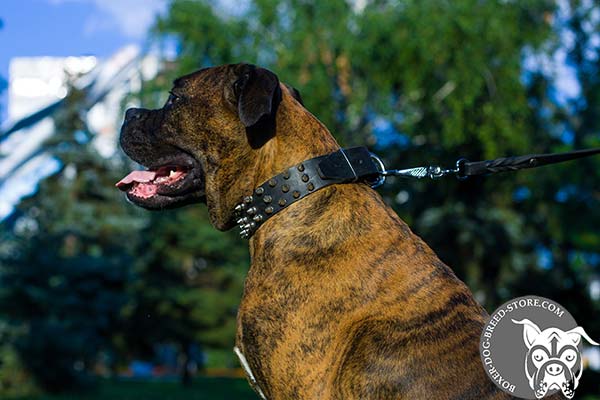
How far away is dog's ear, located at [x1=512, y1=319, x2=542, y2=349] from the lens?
3262 mm

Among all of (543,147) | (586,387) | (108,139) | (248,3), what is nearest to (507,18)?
(543,147)

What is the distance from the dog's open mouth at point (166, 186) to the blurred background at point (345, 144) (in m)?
15.7

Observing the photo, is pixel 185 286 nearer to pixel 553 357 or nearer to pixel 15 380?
pixel 15 380

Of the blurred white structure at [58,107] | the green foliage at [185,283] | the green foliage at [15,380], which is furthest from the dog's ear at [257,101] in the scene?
the green foliage at [185,283]

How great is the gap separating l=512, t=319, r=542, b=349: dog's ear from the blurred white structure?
1389cm

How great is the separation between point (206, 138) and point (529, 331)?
1.55m

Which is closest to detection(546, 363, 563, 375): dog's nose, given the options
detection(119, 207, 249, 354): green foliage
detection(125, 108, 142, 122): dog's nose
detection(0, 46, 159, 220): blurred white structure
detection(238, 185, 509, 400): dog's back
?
detection(238, 185, 509, 400): dog's back

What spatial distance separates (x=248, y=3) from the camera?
25.5 meters

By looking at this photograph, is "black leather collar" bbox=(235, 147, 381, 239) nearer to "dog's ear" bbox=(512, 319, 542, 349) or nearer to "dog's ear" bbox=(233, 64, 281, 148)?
"dog's ear" bbox=(233, 64, 281, 148)

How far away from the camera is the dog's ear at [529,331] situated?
3262 mm

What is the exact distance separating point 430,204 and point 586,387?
8498 mm

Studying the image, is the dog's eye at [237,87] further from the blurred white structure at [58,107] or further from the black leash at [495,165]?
the blurred white structure at [58,107]

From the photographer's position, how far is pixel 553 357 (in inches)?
128

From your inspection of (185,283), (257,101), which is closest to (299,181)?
(257,101)
